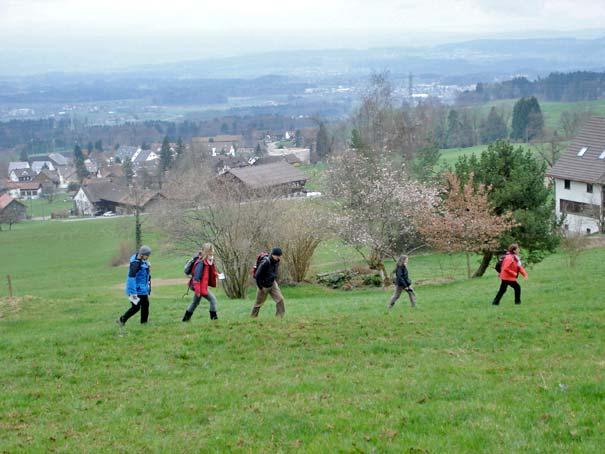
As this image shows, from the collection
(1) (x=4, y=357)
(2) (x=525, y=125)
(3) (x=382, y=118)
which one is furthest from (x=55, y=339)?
(2) (x=525, y=125)

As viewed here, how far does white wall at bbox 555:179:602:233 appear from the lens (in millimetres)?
54972

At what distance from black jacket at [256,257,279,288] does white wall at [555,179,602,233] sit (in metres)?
41.5

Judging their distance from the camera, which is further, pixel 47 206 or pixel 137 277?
pixel 47 206

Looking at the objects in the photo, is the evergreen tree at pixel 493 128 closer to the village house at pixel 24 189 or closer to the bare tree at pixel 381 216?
the village house at pixel 24 189

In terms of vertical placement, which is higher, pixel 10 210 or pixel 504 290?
pixel 504 290

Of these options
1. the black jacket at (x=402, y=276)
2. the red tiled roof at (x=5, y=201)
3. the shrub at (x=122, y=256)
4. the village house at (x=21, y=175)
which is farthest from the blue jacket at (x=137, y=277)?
the village house at (x=21, y=175)

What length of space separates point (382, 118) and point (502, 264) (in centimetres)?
5626

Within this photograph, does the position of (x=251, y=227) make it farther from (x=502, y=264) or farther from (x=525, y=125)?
(x=525, y=125)

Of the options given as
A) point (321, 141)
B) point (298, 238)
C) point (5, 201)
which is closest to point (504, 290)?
point (298, 238)

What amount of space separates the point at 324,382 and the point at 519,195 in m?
23.0

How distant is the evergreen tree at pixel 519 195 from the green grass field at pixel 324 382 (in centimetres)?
1135

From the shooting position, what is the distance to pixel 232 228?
33.2 m

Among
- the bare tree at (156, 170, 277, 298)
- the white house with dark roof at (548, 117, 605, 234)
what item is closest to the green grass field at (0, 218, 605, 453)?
the bare tree at (156, 170, 277, 298)

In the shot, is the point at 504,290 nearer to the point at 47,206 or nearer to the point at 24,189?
the point at 47,206
